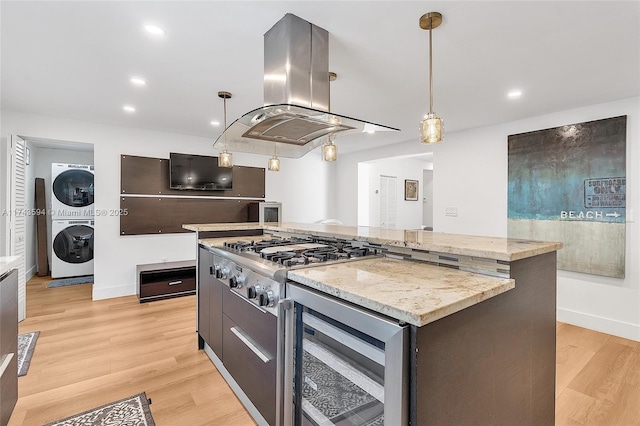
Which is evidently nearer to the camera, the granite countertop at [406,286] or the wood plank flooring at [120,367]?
the granite countertop at [406,286]

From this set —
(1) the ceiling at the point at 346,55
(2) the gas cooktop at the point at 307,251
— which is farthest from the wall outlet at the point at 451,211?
(2) the gas cooktop at the point at 307,251

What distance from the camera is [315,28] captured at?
Result: 183 cm

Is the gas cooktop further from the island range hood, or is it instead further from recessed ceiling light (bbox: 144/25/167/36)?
recessed ceiling light (bbox: 144/25/167/36)

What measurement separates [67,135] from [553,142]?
5.81 metres

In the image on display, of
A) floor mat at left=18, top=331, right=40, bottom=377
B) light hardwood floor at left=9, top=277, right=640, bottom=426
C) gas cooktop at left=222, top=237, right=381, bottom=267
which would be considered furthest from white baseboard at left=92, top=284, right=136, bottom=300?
gas cooktop at left=222, top=237, right=381, bottom=267

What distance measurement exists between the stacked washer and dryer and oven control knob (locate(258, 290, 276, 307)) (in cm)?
542

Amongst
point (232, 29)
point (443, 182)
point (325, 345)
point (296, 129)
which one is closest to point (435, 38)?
point (296, 129)

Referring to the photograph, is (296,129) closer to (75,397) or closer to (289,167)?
(75,397)

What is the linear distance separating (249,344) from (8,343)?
3.91 ft

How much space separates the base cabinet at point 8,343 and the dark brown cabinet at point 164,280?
2.29 meters

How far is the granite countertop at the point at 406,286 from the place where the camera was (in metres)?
0.87

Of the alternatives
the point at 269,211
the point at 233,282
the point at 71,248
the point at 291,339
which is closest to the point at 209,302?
the point at 233,282

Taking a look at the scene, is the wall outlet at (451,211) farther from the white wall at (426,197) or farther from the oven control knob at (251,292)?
the oven control knob at (251,292)

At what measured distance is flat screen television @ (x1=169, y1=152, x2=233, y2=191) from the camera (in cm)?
448
